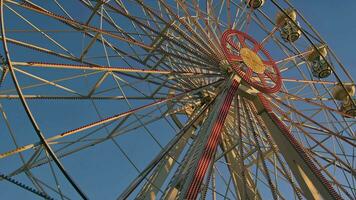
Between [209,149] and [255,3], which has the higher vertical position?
[255,3]

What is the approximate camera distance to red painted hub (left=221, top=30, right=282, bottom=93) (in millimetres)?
12523

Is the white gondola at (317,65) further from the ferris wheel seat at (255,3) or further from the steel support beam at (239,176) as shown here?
the steel support beam at (239,176)

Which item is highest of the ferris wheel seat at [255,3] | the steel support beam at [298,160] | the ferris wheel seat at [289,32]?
the ferris wheel seat at [255,3]

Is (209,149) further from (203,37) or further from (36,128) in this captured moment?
(203,37)

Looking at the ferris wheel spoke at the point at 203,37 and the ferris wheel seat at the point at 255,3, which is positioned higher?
the ferris wheel seat at the point at 255,3

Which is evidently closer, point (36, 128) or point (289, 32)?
point (36, 128)

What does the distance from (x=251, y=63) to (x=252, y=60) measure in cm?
25

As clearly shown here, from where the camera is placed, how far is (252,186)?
13.6 m

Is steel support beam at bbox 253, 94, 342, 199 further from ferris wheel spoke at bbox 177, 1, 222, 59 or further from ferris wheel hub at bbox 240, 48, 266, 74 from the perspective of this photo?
ferris wheel spoke at bbox 177, 1, 222, 59

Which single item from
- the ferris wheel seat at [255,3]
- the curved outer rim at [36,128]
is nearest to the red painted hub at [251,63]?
the ferris wheel seat at [255,3]

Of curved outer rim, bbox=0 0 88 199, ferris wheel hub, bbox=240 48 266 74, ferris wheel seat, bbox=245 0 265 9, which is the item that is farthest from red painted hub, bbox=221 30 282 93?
curved outer rim, bbox=0 0 88 199

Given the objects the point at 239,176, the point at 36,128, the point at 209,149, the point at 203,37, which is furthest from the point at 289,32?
the point at 36,128

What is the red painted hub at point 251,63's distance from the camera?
1252 centimetres

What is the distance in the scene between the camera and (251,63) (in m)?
13.3
